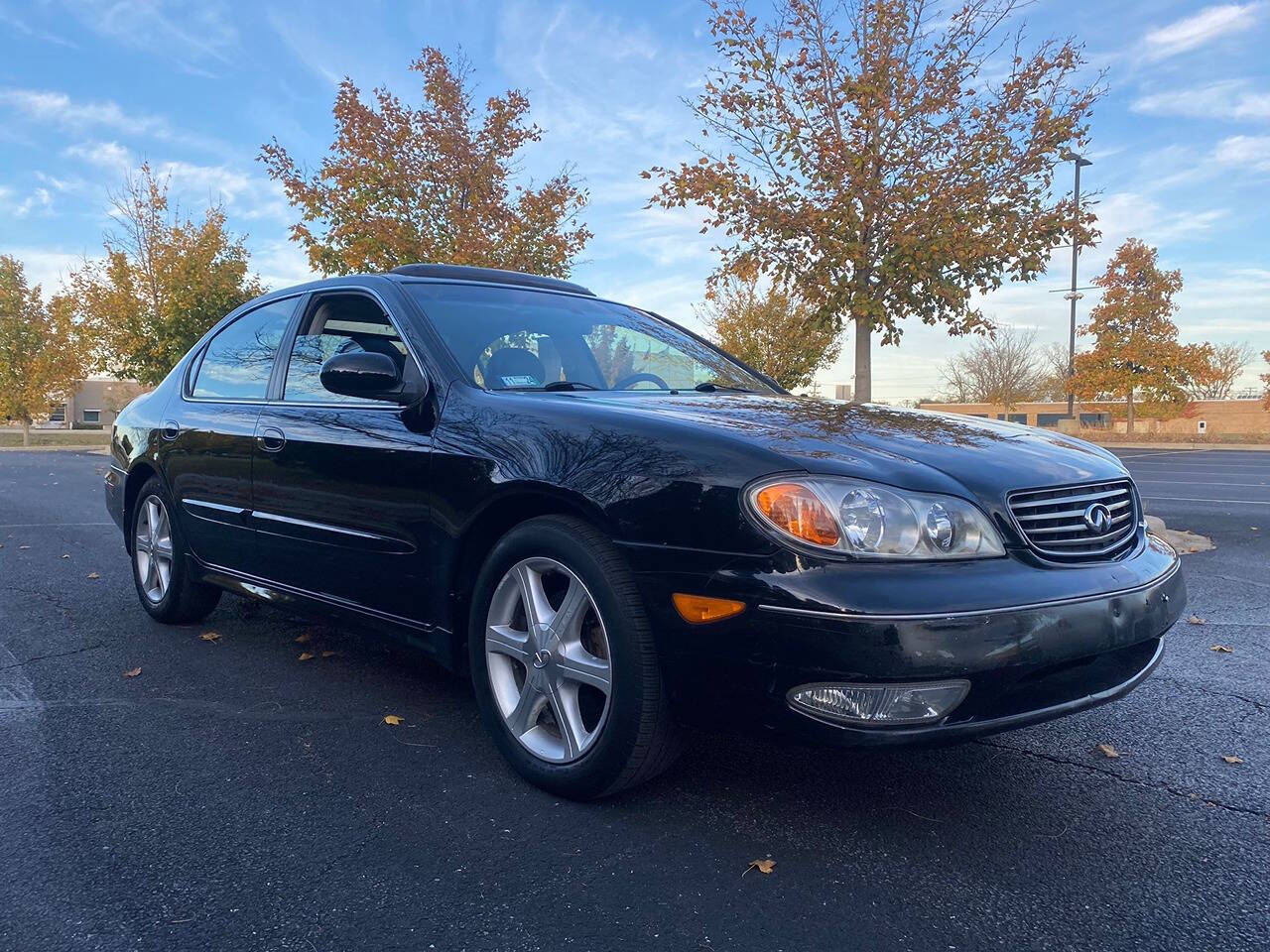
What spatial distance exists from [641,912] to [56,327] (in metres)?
39.9

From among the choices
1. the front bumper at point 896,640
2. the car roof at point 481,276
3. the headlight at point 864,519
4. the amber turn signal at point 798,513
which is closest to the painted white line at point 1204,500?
the car roof at point 481,276

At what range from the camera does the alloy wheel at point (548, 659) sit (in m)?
2.61

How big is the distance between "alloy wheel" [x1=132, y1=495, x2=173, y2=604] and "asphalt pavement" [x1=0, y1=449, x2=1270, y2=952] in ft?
2.60

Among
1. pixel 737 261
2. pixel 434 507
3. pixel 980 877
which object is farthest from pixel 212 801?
pixel 737 261

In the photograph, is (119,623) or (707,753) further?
(119,623)

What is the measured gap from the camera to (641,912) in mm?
2090

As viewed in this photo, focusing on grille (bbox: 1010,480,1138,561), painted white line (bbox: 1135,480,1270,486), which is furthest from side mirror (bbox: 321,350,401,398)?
painted white line (bbox: 1135,480,1270,486)

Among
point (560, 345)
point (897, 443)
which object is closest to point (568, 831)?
point (897, 443)

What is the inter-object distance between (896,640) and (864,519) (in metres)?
0.30

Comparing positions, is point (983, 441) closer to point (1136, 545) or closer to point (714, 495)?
point (1136, 545)

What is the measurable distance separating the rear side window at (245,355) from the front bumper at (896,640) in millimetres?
2432

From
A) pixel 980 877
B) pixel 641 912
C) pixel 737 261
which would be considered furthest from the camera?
pixel 737 261

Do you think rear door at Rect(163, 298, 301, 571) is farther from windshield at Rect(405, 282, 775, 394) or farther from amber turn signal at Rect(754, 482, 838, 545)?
amber turn signal at Rect(754, 482, 838, 545)

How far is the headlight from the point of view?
7.28 feet
